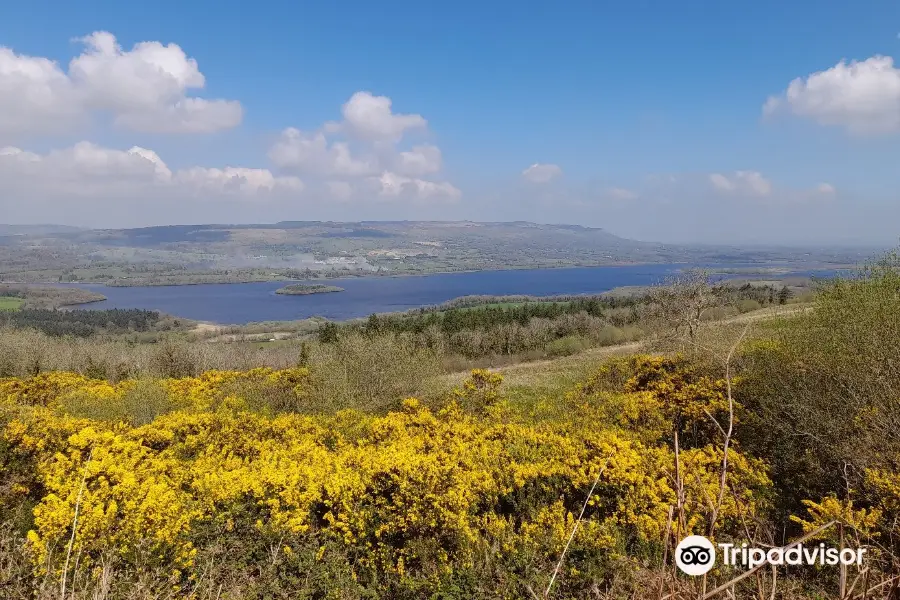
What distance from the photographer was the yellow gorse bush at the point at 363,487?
6.11 metres

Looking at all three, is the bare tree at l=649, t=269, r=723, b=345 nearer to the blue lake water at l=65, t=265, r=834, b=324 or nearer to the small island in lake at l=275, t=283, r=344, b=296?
the blue lake water at l=65, t=265, r=834, b=324

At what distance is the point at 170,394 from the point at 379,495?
1019cm

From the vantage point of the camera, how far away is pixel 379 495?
706 cm

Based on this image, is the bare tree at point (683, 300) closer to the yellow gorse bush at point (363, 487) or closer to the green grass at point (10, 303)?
the yellow gorse bush at point (363, 487)

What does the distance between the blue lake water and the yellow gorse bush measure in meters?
104

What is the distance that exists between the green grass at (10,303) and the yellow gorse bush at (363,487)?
11933 centimetres

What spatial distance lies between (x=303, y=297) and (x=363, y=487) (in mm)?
158867

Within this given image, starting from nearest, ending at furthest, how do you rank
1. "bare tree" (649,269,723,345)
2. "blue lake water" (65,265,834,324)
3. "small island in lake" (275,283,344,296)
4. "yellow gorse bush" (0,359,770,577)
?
"yellow gorse bush" (0,359,770,577), "bare tree" (649,269,723,345), "blue lake water" (65,265,834,324), "small island in lake" (275,283,344,296)

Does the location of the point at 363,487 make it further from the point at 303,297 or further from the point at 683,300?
the point at 303,297

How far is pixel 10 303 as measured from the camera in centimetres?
10619

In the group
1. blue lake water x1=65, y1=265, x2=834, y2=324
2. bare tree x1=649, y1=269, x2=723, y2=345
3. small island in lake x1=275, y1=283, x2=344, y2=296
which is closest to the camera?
bare tree x1=649, y1=269, x2=723, y2=345

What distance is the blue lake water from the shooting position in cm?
12375

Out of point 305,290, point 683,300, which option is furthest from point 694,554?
point 305,290

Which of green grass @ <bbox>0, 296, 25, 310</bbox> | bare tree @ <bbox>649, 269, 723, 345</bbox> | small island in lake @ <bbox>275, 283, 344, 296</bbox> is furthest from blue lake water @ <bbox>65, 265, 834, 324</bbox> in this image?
bare tree @ <bbox>649, 269, 723, 345</bbox>
